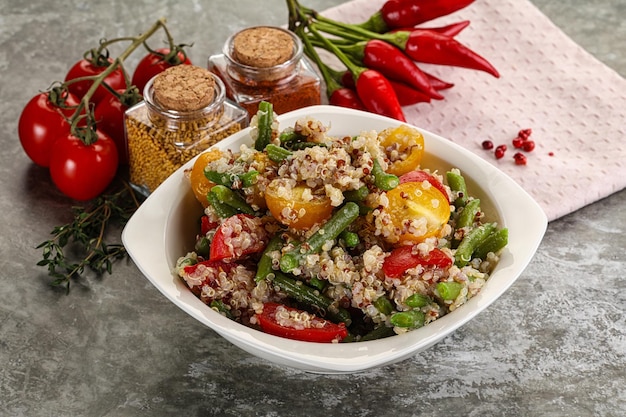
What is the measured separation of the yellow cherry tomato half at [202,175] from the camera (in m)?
2.31

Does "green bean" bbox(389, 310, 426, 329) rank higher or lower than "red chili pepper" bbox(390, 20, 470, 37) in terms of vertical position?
higher

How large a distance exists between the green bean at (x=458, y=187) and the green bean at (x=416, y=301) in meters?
0.36

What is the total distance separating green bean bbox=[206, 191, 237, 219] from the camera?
2.21 metres

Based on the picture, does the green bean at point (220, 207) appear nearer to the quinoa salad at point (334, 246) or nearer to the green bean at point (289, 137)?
the quinoa salad at point (334, 246)

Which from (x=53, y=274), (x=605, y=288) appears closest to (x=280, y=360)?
(x=53, y=274)

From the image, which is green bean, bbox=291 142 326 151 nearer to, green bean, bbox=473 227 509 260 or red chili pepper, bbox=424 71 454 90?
green bean, bbox=473 227 509 260

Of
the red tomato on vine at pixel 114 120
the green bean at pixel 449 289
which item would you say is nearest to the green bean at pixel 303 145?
the green bean at pixel 449 289

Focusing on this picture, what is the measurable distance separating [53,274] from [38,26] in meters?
1.50

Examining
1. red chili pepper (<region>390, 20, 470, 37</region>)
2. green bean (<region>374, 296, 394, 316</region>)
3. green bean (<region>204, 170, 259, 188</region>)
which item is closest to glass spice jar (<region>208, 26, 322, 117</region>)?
red chili pepper (<region>390, 20, 470, 37</region>)

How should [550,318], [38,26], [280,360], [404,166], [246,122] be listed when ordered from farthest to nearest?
[38,26] < [246,122] < [550,318] < [404,166] < [280,360]

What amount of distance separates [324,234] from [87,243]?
1005mm

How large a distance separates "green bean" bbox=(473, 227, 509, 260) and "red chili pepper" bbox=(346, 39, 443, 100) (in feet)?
3.75

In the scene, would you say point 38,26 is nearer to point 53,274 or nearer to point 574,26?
point 53,274

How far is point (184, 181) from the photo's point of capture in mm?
2381
